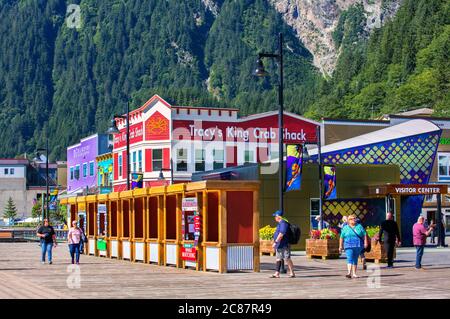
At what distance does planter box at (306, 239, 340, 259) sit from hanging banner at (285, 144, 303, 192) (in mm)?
3895

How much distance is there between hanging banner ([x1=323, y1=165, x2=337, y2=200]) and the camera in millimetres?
40312

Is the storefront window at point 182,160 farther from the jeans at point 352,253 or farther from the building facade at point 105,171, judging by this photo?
the jeans at point 352,253

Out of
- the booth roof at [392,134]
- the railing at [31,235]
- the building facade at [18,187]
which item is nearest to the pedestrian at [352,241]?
the booth roof at [392,134]

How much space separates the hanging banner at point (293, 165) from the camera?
119ft

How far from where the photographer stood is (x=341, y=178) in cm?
4319

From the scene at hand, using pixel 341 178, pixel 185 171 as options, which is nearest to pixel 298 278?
pixel 341 178

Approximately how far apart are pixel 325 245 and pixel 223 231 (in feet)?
28.8

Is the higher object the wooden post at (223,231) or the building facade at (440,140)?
the building facade at (440,140)

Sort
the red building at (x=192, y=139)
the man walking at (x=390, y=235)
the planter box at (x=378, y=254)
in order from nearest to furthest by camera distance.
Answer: the man walking at (x=390, y=235)
the planter box at (x=378, y=254)
the red building at (x=192, y=139)

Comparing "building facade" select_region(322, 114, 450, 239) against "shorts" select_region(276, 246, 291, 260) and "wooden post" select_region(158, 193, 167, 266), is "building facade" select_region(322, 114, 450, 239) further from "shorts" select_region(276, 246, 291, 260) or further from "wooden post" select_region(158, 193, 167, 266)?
"shorts" select_region(276, 246, 291, 260)

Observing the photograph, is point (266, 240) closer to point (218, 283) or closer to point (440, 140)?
point (218, 283)

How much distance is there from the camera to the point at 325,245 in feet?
108

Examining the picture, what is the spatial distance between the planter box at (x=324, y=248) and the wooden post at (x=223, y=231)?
833cm

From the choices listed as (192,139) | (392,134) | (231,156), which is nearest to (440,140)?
(231,156)
